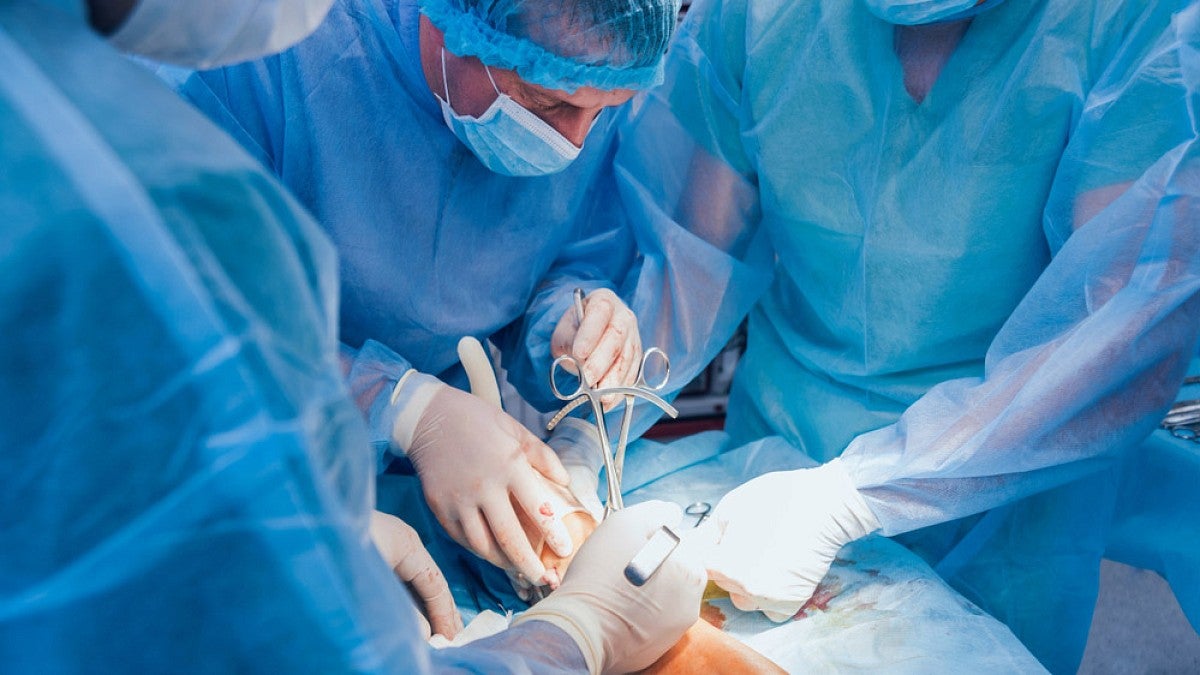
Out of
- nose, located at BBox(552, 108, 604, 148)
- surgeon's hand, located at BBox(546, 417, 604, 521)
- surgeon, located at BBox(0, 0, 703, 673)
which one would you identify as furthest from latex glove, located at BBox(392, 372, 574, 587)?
surgeon, located at BBox(0, 0, 703, 673)

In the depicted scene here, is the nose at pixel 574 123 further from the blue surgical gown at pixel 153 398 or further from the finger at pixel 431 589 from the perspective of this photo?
the blue surgical gown at pixel 153 398

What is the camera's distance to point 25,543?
0.55m

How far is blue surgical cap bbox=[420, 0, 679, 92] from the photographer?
1.34 m

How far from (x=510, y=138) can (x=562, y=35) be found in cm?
22

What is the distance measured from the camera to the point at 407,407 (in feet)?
4.96

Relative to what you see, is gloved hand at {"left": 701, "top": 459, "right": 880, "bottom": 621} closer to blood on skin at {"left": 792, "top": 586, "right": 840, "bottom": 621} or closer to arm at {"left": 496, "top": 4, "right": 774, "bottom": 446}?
blood on skin at {"left": 792, "top": 586, "right": 840, "bottom": 621}

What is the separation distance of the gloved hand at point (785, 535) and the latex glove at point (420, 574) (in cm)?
41

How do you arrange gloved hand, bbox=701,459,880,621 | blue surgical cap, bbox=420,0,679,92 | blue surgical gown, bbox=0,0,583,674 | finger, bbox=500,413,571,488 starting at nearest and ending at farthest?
blue surgical gown, bbox=0,0,583,674
blue surgical cap, bbox=420,0,679,92
gloved hand, bbox=701,459,880,621
finger, bbox=500,413,571,488

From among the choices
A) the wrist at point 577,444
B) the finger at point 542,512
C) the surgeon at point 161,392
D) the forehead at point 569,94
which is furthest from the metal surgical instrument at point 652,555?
the forehead at point 569,94

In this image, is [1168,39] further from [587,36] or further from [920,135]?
[587,36]

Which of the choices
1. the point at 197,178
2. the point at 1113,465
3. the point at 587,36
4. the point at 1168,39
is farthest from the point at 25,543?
the point at 1113,465

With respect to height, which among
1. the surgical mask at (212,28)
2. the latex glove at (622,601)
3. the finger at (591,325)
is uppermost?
the surgical mask at (212,28)

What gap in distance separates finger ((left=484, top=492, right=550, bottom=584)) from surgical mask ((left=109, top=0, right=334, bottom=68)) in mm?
871

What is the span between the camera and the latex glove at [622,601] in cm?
114
